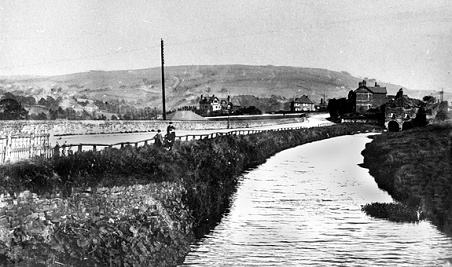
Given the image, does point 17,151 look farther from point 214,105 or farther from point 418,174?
point 214,105

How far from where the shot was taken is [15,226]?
14.2 metres

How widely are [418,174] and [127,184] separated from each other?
19.3m

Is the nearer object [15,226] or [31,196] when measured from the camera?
[15,226]

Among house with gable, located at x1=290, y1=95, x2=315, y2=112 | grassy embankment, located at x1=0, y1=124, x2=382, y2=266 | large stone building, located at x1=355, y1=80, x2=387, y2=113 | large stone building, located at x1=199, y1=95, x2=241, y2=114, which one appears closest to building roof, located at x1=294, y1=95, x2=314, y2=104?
house with gable, located at x1=290, y1=95, x2=315, y2=112

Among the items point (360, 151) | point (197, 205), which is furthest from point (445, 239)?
point (360, 151)

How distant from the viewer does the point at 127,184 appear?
79.6 ft

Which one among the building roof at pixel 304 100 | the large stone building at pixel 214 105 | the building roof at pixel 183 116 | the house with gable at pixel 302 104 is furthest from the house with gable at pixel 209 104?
the building roof at pixel 304 100

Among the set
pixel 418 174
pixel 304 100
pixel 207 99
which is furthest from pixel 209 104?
pixel 418 174

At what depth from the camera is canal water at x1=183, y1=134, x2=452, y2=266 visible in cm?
2067

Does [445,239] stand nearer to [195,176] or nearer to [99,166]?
[195,176]

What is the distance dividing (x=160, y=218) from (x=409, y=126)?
39.0m

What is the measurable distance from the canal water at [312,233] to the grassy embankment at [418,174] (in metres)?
0.84

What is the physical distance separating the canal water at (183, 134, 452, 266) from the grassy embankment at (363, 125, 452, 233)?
839 mm

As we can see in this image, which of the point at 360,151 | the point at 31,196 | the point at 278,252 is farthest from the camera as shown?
the point at 360,151
